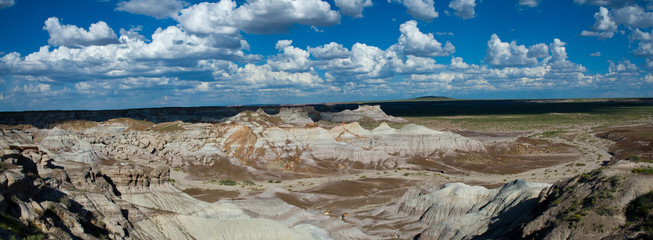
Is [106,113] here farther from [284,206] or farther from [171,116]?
[284,206]

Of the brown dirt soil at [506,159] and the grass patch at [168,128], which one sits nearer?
the brown dirt soil at [506,159]

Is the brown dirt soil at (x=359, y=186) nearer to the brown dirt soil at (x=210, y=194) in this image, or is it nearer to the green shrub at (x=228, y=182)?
the brown dirt soil at (x=210, y=194)

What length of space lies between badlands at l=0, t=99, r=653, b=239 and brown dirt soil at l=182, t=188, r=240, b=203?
0.21 metres

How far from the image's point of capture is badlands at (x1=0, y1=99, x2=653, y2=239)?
68.0 ft

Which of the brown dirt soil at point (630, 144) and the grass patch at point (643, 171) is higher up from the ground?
the grass patch at point (643, 171)

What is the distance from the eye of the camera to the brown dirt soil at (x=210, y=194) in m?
42.9

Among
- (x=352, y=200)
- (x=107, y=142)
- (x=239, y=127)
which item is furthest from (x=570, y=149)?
(x=107, y=142)

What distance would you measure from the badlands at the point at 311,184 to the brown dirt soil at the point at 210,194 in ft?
0.70

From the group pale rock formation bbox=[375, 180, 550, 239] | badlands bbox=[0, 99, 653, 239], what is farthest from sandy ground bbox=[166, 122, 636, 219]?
pale rock formation bbox=[375, 180, 550, 239]

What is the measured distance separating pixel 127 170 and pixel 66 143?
116 feet

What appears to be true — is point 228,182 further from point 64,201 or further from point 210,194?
point 64,201

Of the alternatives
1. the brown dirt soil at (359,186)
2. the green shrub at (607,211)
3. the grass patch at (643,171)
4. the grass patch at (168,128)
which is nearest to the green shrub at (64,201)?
the green shrub at (607,211)

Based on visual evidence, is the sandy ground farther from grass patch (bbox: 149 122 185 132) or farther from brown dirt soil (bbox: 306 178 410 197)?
grass patch (bbox: 149 122 185 132)

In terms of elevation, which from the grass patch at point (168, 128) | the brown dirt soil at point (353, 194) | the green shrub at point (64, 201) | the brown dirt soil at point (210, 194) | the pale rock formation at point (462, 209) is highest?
the grass patch at point (168, 128)
